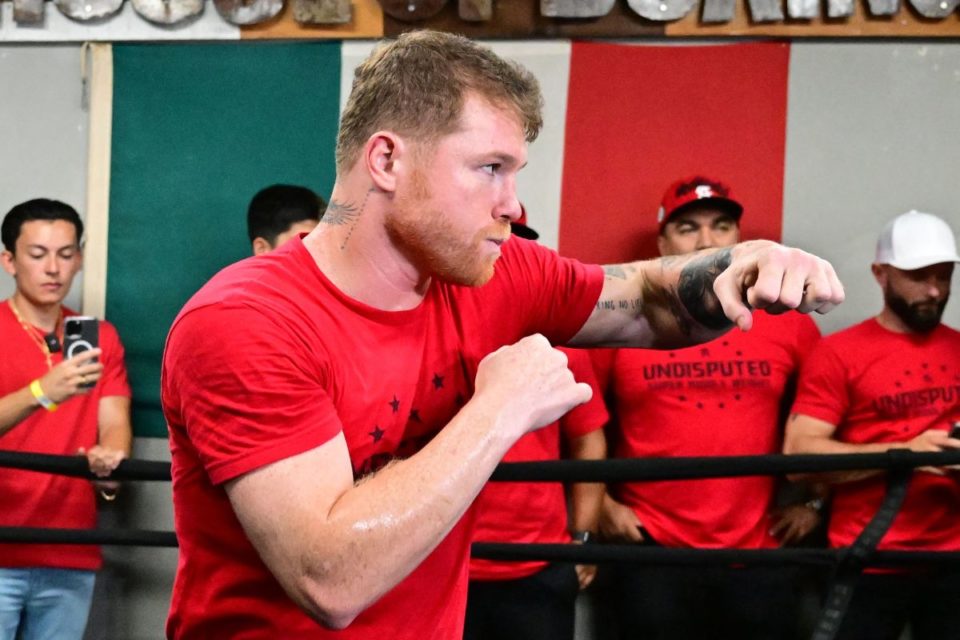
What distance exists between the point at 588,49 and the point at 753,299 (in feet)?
7.70

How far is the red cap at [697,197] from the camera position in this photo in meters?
3.38

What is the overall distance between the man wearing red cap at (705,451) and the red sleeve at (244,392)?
2065mm

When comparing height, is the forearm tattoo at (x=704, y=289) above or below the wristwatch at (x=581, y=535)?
above

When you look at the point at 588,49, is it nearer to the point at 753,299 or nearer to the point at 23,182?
the point at 23,182

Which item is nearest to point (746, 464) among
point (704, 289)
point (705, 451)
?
point (704, 289)

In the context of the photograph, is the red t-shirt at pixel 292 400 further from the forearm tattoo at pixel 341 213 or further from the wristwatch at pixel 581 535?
the wristwatch at pixel 581 535

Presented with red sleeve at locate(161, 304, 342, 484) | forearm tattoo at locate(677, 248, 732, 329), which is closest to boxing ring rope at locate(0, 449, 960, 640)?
forearm tattoo at locate(677, 248, 732, 329)

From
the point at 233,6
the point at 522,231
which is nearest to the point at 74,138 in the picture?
the point at 233,6

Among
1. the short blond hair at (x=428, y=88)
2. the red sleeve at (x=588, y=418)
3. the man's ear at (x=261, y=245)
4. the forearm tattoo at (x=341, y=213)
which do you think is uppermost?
the short blond hair at (x=428, y=88)

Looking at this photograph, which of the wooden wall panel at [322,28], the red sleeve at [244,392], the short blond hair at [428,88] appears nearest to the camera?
the red sleeve at [244,392]

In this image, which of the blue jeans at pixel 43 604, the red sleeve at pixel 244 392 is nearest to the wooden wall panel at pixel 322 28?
the blue jeans at pixel 43 604

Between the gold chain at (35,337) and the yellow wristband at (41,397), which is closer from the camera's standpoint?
the yellow wristband at (41,397)

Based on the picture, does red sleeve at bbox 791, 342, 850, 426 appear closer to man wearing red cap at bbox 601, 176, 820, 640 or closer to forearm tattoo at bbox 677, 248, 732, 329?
man wearing red cap at bbox 601, 176, 820, 640

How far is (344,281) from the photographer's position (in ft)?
5.10
